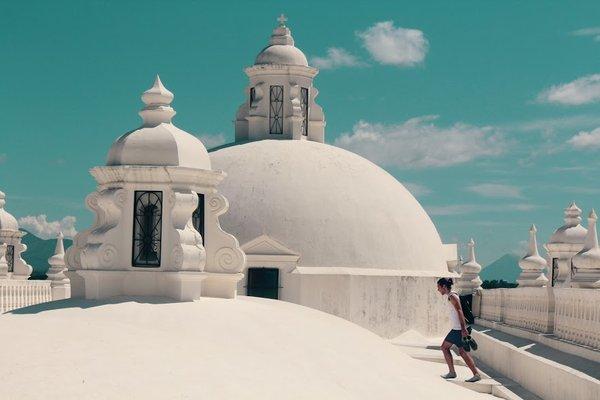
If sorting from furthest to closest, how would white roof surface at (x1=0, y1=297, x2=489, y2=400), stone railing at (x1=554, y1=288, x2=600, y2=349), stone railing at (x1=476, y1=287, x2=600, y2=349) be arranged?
stone railing at (x1=476, y1=287, x2=600, y2=349) < stone railing at (x1=554, y1=288, x2=600, y2=349) < white roof surface at (x1=0, y1=297, x2=489, y2=400)

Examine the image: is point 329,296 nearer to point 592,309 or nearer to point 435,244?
point 435,244

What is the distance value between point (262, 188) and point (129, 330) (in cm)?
1898

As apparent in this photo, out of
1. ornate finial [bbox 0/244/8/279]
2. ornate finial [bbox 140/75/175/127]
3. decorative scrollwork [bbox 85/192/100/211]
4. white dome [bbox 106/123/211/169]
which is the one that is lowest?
ornate finial [bbox 0/244/8/279]

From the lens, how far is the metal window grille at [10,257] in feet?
125

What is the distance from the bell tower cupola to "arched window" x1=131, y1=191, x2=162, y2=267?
18306mm

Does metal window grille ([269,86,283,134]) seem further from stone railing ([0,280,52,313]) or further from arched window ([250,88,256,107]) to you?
stone railing ([0,280,52,313])

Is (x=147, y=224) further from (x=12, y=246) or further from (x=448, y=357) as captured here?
(x=12, y=246)

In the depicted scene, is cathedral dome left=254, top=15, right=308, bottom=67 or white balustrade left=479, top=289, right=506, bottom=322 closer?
white balustrade left=479, top=289, right=506, bottom=322

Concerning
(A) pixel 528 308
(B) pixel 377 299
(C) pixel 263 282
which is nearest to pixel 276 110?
(C) pixel 263 282

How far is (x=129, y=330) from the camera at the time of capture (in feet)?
36.9

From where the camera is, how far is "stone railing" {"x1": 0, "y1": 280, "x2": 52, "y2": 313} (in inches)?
1208

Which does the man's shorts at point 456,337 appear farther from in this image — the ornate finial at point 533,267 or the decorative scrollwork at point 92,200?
the ornate finial at point 533,267

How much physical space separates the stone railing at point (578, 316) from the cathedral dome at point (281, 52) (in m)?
15.9

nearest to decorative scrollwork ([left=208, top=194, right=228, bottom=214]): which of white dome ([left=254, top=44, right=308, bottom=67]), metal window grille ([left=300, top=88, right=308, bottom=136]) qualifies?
white dome ([left=254, top=44, right=308, bottom=67])
